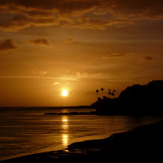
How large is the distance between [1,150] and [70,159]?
16542 mm

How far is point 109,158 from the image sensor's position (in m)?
25.7

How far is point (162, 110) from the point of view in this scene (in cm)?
19950

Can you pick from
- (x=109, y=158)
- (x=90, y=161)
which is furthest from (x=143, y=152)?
(x=90, y=161)

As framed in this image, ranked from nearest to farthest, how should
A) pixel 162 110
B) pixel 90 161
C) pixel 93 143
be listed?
1. pixel 90 161
2. pixel 93 143
3. pixel 162 110

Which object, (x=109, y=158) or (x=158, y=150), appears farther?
(x=158, y=150)

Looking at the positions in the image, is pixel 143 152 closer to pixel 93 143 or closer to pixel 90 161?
pixel 90 161

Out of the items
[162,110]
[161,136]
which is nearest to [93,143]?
[161,136]

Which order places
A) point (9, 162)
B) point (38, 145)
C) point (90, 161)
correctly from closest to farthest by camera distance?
point (90, 161)
point (9, 162)
point (38, 145)

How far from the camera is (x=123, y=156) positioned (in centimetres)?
2638

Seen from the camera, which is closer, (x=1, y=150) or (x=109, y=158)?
(x=109, y=158)

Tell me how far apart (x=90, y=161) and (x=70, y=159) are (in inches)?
94.1

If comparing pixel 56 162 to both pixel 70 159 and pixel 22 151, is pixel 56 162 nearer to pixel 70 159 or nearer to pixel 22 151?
pixel 70 159

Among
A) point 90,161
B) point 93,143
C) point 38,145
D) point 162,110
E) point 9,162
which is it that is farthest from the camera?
point 162,110

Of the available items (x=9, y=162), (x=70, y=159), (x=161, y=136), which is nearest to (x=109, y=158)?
(x=70, y=159)
